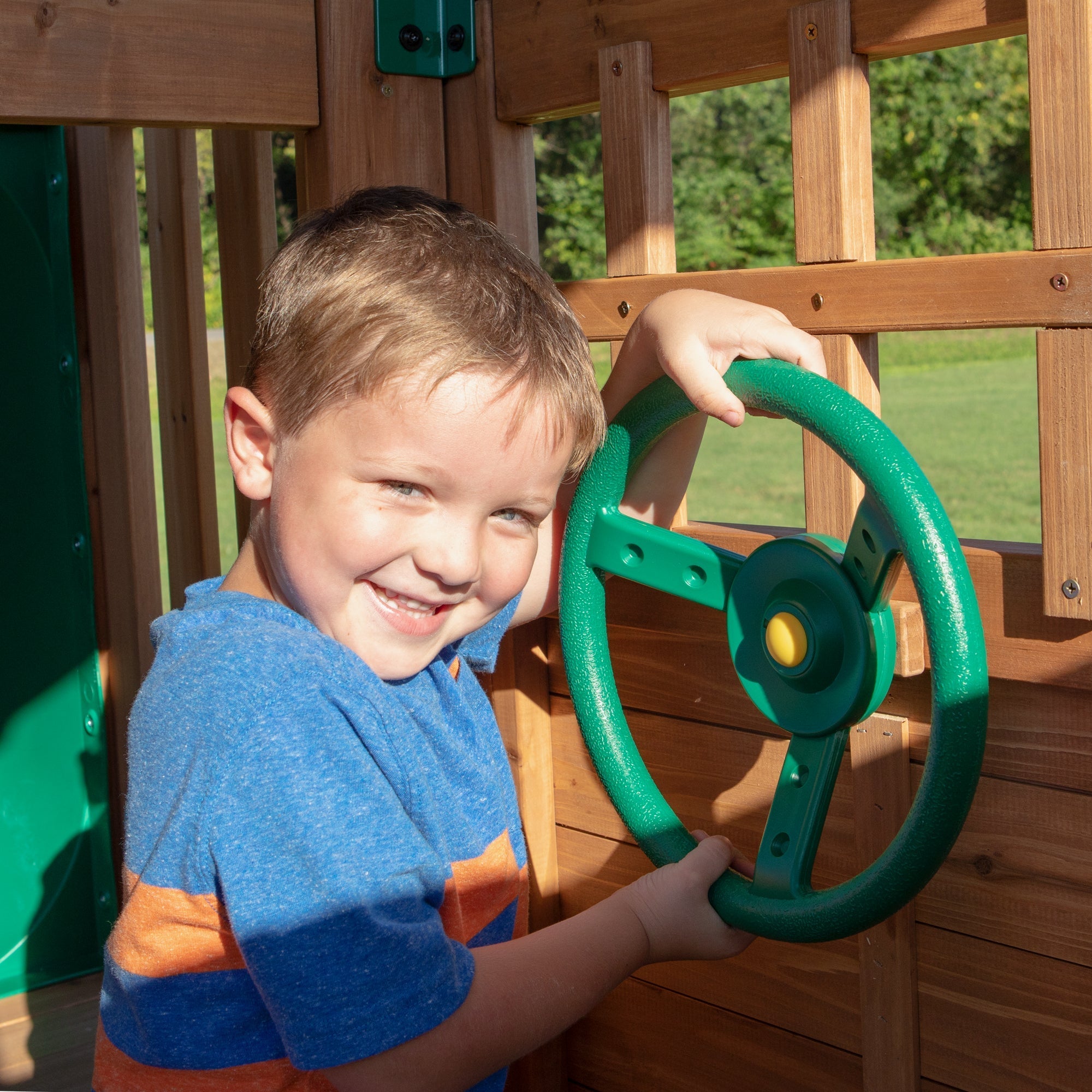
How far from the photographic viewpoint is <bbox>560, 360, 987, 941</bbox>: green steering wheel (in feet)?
3.24

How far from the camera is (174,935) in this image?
3.56 ft

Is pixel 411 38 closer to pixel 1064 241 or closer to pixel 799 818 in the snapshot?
pixel 1064 241

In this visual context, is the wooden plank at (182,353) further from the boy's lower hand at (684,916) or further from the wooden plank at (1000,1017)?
the wooden plank at (1000,1017)

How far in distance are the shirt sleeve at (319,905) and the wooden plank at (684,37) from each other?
0.84m

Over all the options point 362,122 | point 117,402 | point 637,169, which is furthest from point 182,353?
point 637,169

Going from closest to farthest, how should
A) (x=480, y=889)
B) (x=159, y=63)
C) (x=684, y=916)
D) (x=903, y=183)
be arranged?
(x=684, y=916) → (x=480, y=889) → (x=159, y=63) → (x=903, y=183)

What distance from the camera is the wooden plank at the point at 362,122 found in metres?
1.54

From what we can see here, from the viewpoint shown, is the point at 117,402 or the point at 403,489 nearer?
the point at 403,489

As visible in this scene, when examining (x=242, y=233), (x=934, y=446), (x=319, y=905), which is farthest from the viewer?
(x=934, y=446)

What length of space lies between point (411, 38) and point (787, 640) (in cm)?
96

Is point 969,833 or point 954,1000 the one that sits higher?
point 969,833

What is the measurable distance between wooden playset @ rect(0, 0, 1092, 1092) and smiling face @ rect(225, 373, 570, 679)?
0.21 m

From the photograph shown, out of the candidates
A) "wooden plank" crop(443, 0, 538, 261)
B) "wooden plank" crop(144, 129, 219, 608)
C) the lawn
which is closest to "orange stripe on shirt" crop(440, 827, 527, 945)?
"wooden plank" crop(443, 0, 538, 261)

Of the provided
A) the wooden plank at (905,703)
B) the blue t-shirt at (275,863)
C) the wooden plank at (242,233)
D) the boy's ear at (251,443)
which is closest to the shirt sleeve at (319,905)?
the blue t-shirt at (275,863)
